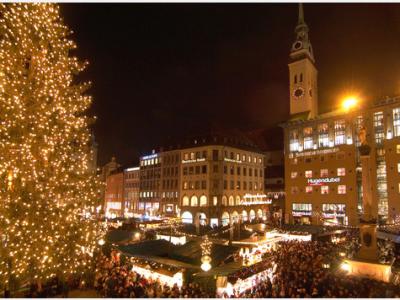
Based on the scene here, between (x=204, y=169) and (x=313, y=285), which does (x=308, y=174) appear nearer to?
(x=204, y=169)

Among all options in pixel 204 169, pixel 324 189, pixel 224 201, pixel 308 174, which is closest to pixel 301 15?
pixel 308 174

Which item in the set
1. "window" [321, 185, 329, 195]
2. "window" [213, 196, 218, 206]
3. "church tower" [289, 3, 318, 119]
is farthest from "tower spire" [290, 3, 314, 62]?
"window" [213, 196, 218, 206]

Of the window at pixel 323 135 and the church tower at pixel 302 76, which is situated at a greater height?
the church tower at pixel 302 76

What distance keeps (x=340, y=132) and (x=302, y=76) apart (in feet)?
66.6

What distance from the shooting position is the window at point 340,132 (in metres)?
62.0

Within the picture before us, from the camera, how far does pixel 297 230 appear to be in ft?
115

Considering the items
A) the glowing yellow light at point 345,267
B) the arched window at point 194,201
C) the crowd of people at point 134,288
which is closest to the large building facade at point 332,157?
the arched window at point 194,201

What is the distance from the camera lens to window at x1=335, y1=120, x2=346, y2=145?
2443 inches

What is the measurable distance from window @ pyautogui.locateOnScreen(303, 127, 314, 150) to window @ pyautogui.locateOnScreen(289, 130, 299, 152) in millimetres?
1986

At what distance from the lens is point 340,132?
6253cm

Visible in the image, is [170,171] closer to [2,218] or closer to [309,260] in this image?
[309,260]

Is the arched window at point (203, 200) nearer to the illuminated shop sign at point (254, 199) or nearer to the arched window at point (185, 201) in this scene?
the arched window at point (185, 201)

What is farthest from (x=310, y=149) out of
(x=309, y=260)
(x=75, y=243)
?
(x=75, y=243)

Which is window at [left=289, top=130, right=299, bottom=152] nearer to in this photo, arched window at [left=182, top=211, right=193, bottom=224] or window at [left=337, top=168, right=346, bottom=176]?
window at [left=337, top=168, right=346, bottom=176]
